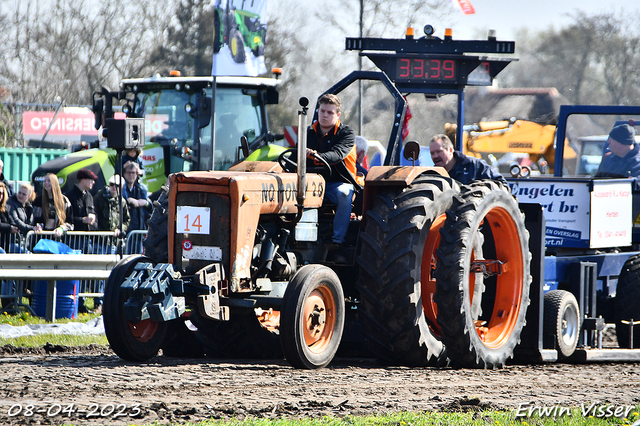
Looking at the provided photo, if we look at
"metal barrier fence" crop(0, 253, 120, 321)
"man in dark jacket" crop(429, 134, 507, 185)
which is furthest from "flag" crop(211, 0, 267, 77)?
"man in dark jacket" crop(429, 134, 507, 185)

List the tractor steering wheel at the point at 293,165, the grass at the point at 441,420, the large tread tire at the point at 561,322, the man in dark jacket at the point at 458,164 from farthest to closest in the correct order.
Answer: the man in dark jacket at the point at 458,164, the large tread tire at the point at 561,322, the tractor steering wheel at the point at 293,165, the grass at the point at 441,420

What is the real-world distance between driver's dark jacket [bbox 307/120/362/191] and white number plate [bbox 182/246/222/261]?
4.02ft

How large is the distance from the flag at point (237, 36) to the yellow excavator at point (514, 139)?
8492 mm

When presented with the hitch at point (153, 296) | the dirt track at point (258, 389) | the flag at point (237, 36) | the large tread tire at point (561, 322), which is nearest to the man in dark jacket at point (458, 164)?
the large tread tire at point (561, 322)

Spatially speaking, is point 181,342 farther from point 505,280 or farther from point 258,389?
point 505,280

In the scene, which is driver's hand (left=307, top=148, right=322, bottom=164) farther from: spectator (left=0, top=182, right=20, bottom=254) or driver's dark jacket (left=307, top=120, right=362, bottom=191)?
spectator (left=0, top=182, right=20, bottom=254)

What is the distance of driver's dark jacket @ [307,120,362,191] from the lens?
23.8 ft

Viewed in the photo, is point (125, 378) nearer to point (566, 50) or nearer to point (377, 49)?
point (377, 49)

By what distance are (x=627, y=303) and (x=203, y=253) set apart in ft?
15.2

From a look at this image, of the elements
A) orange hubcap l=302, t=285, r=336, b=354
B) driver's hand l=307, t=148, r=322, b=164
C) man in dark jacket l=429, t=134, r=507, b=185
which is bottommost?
orange hubcap l=302, t=285, r=336, b=354

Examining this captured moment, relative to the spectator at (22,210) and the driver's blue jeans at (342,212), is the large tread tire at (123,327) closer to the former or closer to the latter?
the driver's blue jeans at (342,212)

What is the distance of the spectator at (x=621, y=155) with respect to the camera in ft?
33.1

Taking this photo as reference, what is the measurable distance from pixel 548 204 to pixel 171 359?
4.24 metres

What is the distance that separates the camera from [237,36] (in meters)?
14.1
